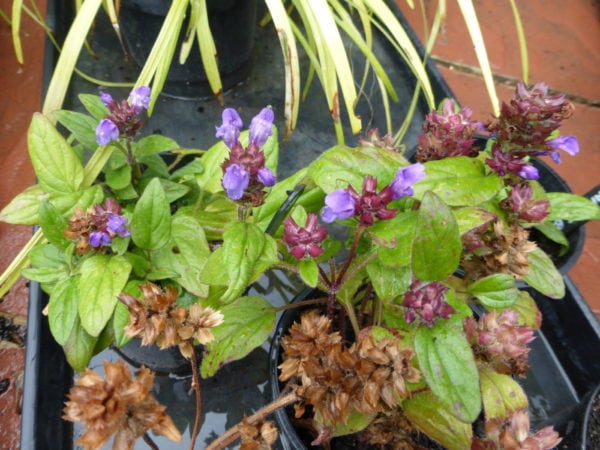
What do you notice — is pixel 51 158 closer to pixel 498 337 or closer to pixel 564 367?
pixel 498 337

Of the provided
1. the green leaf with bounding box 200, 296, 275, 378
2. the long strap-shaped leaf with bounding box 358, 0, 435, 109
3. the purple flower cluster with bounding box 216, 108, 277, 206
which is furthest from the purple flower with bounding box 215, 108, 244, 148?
the long strap-shaped leaf with bounding box 358, 0, 435, 109

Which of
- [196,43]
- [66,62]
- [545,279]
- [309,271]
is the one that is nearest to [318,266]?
[309,271]

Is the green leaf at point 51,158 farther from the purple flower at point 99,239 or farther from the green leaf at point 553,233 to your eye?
the green leaf at point 553,233

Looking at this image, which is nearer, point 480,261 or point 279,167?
point 480,261

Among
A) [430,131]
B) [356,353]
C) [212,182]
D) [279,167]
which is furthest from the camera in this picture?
[279,167]

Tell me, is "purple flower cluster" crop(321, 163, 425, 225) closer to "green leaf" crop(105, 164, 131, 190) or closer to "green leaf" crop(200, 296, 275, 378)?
"green leaf" crop(200, 296, 275, 378)

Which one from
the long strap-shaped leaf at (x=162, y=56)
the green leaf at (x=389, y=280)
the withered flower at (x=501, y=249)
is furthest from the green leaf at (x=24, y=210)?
the withered flower at (x=501, y=249)

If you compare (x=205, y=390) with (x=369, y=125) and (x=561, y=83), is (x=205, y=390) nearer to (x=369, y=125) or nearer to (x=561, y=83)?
(x=369, y=125)

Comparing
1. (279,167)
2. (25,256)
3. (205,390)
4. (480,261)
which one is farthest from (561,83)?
(25,256)
